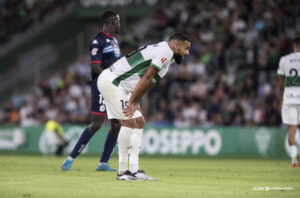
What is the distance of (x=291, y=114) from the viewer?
522 inches

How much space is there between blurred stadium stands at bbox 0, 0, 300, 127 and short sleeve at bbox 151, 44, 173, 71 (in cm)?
1182

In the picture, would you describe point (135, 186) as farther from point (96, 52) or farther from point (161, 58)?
point (96, 52)

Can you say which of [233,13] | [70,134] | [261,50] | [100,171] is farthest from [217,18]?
[100,171]

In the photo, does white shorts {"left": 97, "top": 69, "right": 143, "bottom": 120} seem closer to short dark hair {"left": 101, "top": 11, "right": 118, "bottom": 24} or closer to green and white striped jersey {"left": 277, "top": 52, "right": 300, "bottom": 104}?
short dark hair {"left": 101, "top": 11, "right": 118, "bottom": 24}

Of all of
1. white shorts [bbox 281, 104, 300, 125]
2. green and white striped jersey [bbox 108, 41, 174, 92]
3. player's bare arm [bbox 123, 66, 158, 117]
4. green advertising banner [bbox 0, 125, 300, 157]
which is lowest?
green advertising banner [bbox 0, 125, 300, 157]

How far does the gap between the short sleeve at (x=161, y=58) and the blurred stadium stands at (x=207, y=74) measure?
11.8m

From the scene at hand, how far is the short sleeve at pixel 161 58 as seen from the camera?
8.84 metres

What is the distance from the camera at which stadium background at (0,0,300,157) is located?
20.6 meters

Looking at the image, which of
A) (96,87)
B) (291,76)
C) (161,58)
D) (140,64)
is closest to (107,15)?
(96,87)

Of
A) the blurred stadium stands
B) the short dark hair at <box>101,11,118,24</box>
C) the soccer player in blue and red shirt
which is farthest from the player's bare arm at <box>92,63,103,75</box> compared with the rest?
the blurred stadium stands

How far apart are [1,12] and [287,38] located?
15.3 m

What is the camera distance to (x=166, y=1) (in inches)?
1095

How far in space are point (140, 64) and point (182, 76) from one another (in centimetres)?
1419

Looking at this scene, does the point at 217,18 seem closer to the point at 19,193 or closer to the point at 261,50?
the point at 261,50
